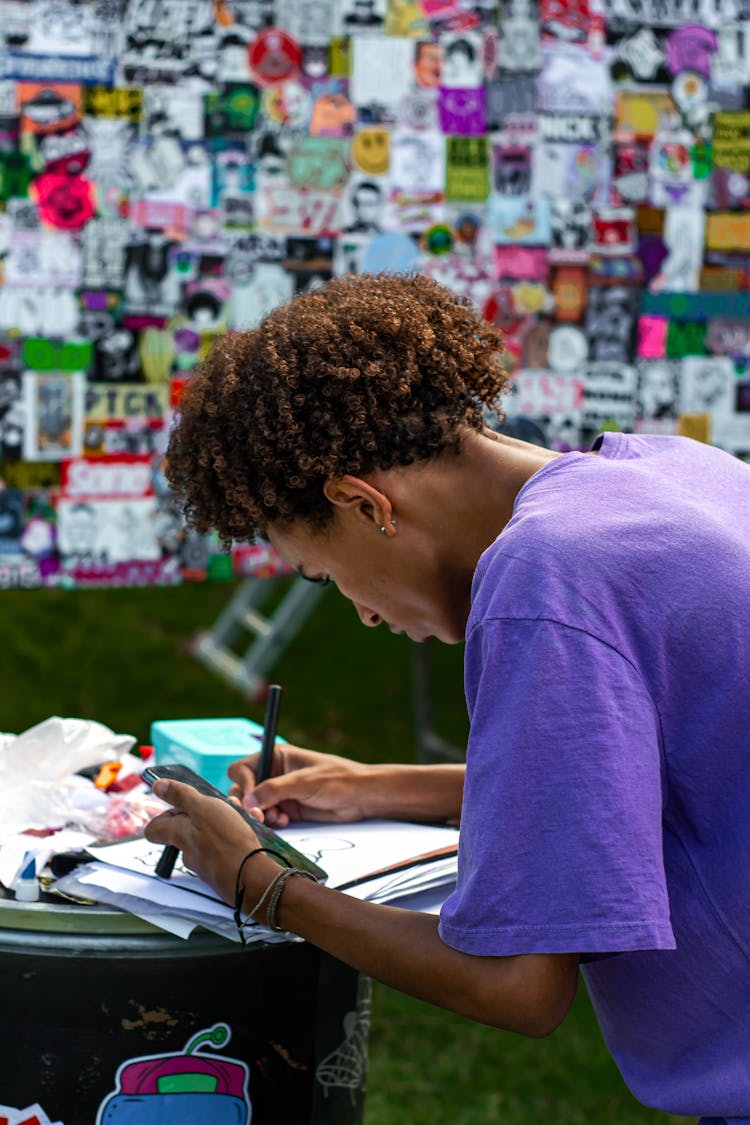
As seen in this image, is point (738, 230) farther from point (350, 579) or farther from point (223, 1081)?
point (223, 1081)

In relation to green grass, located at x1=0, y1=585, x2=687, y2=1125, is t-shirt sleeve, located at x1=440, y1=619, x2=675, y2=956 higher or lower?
higher

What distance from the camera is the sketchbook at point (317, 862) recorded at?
145cm

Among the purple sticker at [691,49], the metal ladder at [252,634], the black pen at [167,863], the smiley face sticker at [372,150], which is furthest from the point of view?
the metal ladder at [252,634]

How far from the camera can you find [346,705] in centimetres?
489

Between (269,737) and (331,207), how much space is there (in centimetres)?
150

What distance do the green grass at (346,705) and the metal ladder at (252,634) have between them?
157 millimetres

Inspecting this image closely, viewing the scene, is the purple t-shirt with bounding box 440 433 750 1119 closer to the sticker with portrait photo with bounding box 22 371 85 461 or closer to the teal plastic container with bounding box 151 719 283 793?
the teal plastic container with bounding box 151 719 283 793

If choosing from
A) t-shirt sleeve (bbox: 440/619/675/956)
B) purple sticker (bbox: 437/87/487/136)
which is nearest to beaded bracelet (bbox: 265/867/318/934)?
t-shirt sleeve (bbox: 440/619/675/956)

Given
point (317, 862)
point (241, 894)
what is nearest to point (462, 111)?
point (317, 862)

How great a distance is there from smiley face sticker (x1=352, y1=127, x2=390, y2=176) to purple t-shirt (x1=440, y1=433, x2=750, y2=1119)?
181 cm

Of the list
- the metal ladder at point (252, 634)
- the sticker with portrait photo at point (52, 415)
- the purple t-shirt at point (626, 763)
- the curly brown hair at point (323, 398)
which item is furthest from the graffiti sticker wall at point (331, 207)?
the purple t-shirt at point (626, 763)

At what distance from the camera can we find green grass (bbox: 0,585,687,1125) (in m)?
2.80

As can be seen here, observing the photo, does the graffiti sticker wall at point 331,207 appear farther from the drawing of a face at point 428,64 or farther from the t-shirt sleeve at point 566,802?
the t-shirt sleeve at point 566,802

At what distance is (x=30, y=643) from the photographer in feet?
17.0
